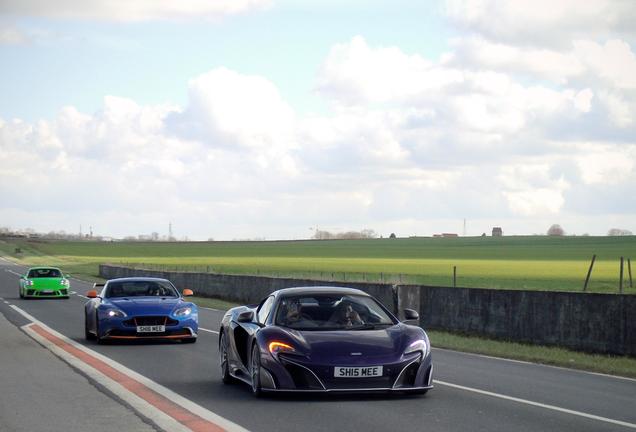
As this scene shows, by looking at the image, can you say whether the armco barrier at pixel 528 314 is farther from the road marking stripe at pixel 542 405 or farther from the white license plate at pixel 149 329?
the white license plate at pixel 149 329

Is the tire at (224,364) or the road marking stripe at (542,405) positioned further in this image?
the tire at (224,364)

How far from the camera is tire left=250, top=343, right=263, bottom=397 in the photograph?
12641mm

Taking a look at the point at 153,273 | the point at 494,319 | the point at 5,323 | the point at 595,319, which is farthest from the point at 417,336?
the point at 153,273

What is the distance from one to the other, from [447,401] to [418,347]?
667mm

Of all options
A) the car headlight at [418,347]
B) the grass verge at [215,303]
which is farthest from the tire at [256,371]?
the grass verge at [215,303]

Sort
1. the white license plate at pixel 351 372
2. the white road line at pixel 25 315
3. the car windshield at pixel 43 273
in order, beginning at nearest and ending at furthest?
1. the white license plate at pixel 351 372
2. the white road line at pixel 25 315
3. the car windshield at pixel 43 273

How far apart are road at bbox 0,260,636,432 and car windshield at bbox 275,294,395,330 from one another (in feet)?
2.66

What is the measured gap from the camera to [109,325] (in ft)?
67.1

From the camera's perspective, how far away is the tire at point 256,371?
1264 centimetres

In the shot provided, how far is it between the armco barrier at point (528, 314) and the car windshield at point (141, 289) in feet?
20.7

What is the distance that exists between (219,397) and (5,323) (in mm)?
15560

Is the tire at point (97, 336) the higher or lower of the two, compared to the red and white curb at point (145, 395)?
higher

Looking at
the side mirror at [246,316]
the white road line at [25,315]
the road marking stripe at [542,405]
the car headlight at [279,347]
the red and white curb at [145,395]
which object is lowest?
the white road line at [25,315]

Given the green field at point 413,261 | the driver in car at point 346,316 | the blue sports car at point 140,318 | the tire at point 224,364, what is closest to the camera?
the driver in car at point 346,316
